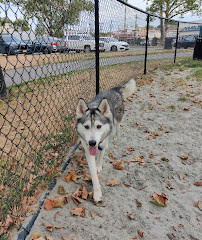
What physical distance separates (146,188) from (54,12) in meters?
2.71

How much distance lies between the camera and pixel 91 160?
249 cm

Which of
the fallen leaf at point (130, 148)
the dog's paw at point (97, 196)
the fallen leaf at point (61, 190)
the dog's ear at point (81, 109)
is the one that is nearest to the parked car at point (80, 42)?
the dog's ear at point (81, 109)

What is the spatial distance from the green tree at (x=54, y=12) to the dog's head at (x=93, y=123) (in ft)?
3.68

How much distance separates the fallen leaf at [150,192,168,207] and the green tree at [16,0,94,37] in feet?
8.27

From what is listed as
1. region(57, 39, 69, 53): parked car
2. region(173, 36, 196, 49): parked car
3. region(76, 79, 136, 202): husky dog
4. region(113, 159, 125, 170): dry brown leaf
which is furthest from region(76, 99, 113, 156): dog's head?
region(173, 36, 196, 49): parked car

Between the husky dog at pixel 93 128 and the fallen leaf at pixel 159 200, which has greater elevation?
the husky dog at pixel 93 128

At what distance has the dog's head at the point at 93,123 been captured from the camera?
236cm

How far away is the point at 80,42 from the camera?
13.0 ft

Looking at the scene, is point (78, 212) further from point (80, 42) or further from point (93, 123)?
point (80, 42)

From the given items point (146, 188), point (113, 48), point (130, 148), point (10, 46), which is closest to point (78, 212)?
point (146, 188)

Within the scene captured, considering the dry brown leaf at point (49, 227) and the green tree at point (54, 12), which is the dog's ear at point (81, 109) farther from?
the dry brown leaf at point (49, 227)

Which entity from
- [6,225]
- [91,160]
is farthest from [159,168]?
[6,225]

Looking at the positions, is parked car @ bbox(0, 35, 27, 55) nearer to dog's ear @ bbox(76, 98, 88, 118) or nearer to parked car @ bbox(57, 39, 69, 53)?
parked car @ bbox(57, 39, 69, 53)

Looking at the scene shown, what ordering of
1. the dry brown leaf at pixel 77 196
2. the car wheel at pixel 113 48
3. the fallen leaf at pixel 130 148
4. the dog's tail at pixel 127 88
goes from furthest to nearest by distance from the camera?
the car wheel at pixel 113 48
the dog's tail at pixel 127 88
the fallen leaf at pixel 130 148
the dry brown leaf at pixel 77 196
